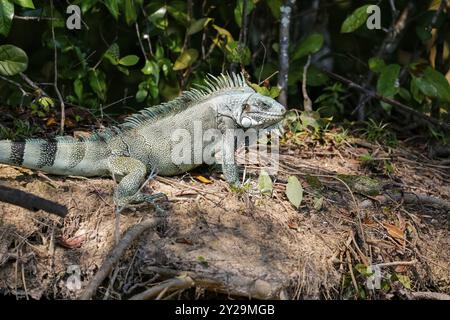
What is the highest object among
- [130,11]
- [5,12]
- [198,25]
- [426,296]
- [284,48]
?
[5,12]

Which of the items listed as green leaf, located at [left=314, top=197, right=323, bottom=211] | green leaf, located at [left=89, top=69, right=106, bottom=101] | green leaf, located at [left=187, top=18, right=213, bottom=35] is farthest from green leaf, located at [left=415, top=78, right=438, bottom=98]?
green leaf, located at [left=89, top=69, right=106, bottom=101]

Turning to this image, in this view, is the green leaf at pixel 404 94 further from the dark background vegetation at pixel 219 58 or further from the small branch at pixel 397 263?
the small branch at pixel 397 263

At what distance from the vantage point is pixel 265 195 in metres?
6.00

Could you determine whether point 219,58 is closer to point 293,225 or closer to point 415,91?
point 415,91

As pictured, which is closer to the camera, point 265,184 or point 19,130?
point 265,184

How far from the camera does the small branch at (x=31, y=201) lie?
14.3 ft

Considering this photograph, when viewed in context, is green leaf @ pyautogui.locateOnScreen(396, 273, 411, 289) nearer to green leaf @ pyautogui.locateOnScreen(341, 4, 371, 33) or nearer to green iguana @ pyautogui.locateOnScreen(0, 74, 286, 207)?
green iguana @ pyautogui.locateOnScreen(0, 74, 286, 207)

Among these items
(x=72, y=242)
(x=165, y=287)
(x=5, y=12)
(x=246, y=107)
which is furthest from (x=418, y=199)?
(x=5, y=12)

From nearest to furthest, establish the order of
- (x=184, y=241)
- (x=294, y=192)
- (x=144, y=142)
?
(x=184, y=241) < (x=294, y=192) < (x=144, y=142)

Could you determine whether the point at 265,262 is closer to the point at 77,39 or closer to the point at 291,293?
the point at 291,293

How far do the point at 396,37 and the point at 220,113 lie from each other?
11.4 feet

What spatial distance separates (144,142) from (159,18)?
90.8 inches

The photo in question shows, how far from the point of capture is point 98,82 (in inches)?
305

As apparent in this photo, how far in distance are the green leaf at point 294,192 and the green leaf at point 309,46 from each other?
102 inches
